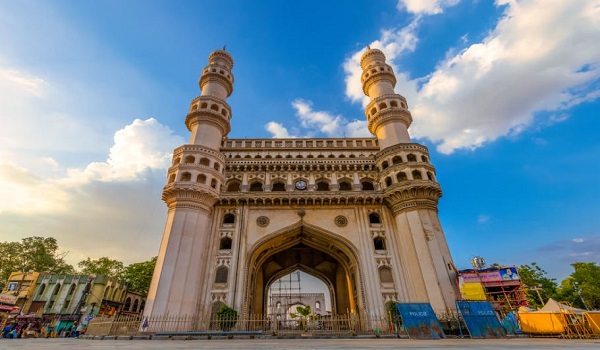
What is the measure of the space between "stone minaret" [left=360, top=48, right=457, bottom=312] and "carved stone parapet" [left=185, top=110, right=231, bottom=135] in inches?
620

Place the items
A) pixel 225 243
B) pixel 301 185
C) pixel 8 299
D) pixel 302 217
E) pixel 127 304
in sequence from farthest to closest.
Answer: pixel 127 304, pixel 8 299, pixel 301 185, pixel 302 217, pixel 225 243

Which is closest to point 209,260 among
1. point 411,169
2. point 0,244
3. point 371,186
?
point 371,186

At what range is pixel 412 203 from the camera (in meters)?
23.1

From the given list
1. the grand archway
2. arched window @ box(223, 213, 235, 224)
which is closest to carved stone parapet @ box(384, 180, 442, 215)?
the grand archway

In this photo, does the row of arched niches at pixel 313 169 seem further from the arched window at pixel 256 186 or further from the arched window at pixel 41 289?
the arched window at pixel 41 289

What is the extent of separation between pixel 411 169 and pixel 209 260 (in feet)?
60.0

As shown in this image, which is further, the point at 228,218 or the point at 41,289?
the point at 41,289

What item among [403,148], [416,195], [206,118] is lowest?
[416,195]

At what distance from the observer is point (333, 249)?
25.9 m

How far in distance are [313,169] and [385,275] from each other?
11189 mm

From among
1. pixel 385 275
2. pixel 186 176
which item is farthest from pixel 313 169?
pixel 186 176

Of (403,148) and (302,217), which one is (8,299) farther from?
(403,148)

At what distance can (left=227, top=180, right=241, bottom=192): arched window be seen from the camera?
27.4 metres

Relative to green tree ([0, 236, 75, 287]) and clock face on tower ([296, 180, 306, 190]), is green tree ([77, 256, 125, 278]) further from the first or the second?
clock face on tower ([296, 180, 306, 190])
